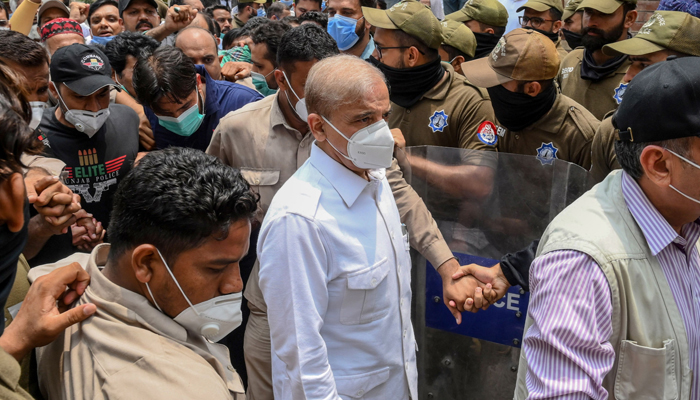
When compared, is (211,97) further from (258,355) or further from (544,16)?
(544,16)

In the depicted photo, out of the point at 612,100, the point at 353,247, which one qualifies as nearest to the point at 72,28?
the point at 353,247

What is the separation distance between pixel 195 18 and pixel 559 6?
424cm

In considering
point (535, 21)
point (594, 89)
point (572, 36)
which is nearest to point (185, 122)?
point (594, 89)

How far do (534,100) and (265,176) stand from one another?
1.55m

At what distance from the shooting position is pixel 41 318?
146 cm

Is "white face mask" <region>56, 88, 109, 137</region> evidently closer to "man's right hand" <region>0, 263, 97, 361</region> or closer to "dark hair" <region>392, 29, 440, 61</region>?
"dark hair" <region>392, 29, 440, 61</region>

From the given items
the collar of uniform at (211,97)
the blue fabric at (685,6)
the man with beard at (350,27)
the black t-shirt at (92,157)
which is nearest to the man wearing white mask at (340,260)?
the black t-shirt at (92,157)

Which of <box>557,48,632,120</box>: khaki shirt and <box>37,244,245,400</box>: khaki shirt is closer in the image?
<box>37,244,245,400</box>: khaki shirt

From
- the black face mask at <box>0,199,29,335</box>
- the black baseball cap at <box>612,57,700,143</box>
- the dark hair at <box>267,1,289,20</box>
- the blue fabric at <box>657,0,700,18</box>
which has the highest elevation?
the black baseball cap at <box>612,57,700,143</box>

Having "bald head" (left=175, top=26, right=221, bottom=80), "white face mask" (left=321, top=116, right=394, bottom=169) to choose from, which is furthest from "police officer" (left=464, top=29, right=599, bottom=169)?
"bald head" (left=175, top=26, right=221, bottom=80)

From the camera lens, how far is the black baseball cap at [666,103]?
158 centimetres

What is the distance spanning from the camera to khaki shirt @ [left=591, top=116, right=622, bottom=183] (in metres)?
2.90

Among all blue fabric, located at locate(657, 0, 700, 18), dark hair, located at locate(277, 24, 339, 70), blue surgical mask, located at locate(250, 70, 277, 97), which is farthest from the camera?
blue surgical mask, located at locate(250, 70, 277, 97)

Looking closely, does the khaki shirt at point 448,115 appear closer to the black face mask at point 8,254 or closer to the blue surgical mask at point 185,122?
the blue surgical mask at point 185,122
